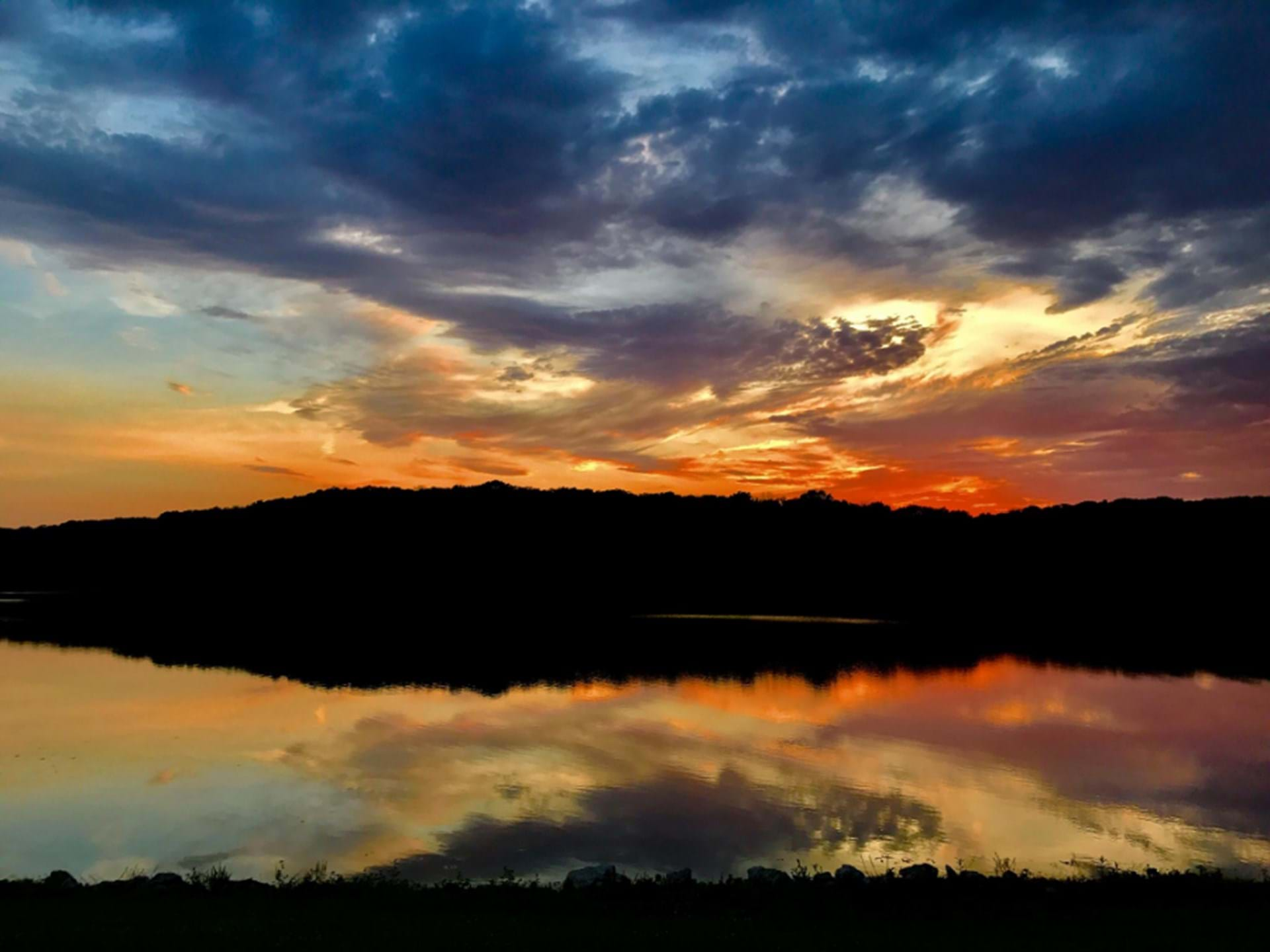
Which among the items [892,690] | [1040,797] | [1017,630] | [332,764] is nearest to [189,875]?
[332,764]

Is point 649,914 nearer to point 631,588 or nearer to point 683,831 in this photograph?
point 683,831

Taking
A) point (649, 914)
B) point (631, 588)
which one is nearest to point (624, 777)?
point (649, 914)

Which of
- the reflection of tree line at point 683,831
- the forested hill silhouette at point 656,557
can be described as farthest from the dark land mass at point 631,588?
the reflection of tree line at point 683,831

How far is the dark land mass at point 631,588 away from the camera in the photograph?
69.1 meters

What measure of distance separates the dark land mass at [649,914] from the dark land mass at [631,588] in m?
38.3

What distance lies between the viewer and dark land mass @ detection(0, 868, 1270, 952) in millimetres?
13641

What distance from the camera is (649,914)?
15.5 metres

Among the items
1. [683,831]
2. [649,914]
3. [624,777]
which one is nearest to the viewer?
[649,914]

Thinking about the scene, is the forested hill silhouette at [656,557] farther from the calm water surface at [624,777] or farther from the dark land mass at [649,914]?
the dark land mass at [649,914]

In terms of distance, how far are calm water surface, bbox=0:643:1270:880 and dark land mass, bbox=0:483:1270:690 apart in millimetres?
11553

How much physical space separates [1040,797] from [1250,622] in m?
81.9

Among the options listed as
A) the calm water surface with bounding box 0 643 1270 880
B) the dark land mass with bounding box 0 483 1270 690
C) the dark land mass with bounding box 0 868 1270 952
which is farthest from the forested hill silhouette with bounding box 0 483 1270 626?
the dark land mass with bounding box 0 868 1270 952

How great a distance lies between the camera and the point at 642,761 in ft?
109

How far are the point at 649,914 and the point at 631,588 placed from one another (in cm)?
14123
